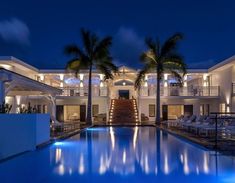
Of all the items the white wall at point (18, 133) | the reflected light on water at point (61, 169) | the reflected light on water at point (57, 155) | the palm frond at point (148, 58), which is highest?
the palm frond at point (148, 58)

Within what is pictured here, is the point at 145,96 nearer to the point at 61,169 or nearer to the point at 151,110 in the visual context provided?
the point at 151,110

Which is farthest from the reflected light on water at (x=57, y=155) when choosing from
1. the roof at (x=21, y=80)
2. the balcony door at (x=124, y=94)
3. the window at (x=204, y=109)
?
the balcony door at (x=124, y=94)

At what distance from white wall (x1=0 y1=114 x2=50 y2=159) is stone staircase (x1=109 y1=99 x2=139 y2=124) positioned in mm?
18972

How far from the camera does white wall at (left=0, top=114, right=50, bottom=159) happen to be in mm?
12185

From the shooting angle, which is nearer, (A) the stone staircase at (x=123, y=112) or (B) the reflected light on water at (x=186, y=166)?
(B) the reflected light on water at (x=186, y=166)

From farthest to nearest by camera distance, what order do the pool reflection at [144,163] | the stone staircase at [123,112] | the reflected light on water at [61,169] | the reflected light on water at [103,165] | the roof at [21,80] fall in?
1. the stone staircase at [123,112]
2. the roof at [21,80]
3. the reflected light on water at [103,165]
4. the reflected light on water at [61,169]
5. the pool reflection at [144,163]

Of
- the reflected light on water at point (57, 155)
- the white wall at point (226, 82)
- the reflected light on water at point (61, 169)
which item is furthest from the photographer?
the white wall at point (226, 82)

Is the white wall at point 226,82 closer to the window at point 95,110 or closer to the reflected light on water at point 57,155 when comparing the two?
the window at point 95,110

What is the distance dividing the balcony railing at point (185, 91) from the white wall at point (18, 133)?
2080cm

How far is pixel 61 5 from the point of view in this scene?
123ft

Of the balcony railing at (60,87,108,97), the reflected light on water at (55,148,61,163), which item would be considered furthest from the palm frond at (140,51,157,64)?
the reflected light on water at (55,148,61,163)

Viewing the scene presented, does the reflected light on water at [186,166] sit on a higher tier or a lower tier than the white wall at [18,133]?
lower

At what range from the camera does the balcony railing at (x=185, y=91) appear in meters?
32.7

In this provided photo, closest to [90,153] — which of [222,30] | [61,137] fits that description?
[61,137]
